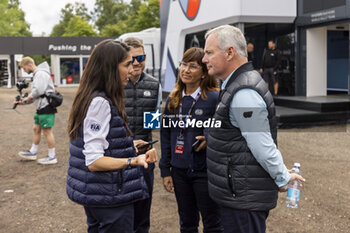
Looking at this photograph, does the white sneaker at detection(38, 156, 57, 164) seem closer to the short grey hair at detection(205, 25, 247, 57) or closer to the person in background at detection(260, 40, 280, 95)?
the short grey hair at detection(205, 25, 247, 57)

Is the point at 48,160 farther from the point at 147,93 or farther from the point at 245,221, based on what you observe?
the point at 245,221

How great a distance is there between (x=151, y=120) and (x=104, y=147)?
104 centimetres

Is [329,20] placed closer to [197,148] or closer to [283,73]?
[283,73]

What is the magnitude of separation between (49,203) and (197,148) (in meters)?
2.69

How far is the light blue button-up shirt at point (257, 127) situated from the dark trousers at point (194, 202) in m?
0.94

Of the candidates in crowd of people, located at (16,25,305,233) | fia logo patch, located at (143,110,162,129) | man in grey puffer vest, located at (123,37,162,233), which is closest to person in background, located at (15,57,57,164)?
man in grey puffer vest, located at (123,37,162,233)

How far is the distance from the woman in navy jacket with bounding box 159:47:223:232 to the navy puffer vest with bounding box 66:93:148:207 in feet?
2.91

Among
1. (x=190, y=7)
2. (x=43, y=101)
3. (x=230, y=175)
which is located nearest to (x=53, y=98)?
(x=43, y=101)

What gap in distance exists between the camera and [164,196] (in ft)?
16.0

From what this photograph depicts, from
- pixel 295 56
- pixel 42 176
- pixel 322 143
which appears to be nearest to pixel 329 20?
pixel 295 56

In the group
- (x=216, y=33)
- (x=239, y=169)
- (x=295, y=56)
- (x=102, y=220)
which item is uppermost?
(x=295, y=56)

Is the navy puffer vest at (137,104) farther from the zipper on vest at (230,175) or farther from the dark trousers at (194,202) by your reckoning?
the zipper on vest at (230,175)

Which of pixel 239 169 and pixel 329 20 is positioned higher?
pixel 329 20

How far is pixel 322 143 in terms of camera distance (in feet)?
26.3
